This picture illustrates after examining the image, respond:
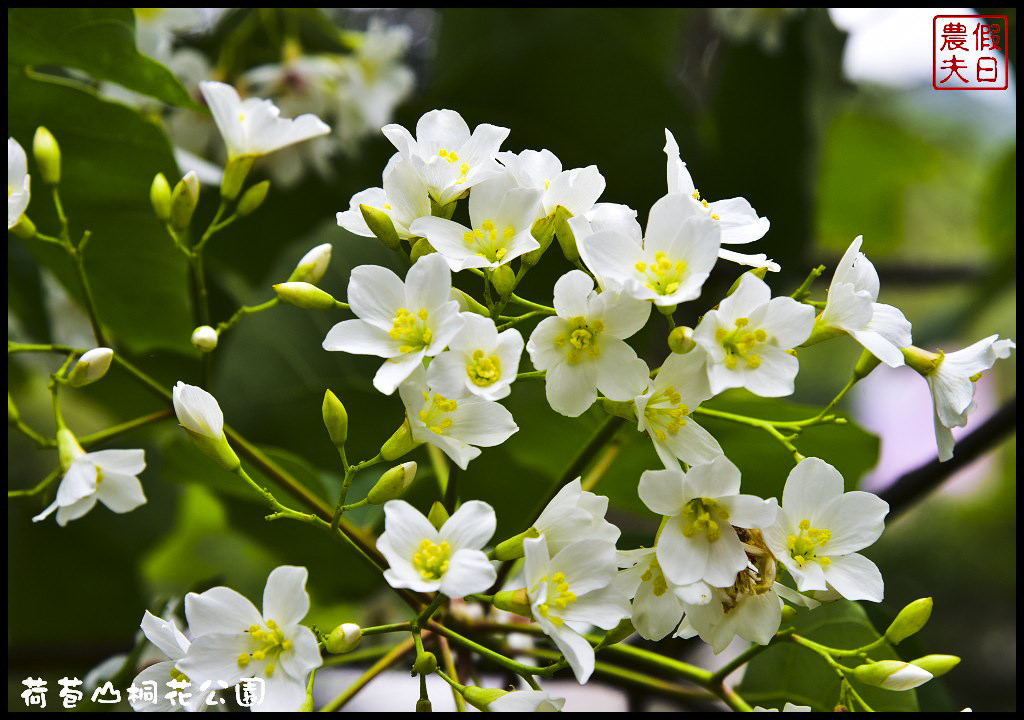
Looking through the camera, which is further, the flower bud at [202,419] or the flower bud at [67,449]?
the flower bud at [67,449]

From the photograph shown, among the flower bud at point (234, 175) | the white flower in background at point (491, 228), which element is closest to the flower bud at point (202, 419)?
the white flower in background at point (491, 228)

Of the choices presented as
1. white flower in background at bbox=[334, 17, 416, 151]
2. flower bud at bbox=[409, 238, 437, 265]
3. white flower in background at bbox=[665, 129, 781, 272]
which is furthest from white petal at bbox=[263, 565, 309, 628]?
white flower in background at bbox=[334, 17, 416, 151]

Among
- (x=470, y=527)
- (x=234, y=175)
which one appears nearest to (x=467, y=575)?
(x=470, y=527)

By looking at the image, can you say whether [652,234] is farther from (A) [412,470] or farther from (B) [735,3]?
(B) [735,3]

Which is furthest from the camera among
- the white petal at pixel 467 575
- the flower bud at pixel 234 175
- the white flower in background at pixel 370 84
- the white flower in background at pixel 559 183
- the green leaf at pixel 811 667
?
the white flower in background at pixel 370 84

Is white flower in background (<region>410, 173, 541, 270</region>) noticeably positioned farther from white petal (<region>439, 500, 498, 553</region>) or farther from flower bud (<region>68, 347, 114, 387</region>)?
flower bud (<region>68, 347, 114, 387</region>)

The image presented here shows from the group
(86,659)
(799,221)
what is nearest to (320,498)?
(86,659)

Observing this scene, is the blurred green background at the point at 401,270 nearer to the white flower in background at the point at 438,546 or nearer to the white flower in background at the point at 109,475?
the white flower in background at the point at 109,475
